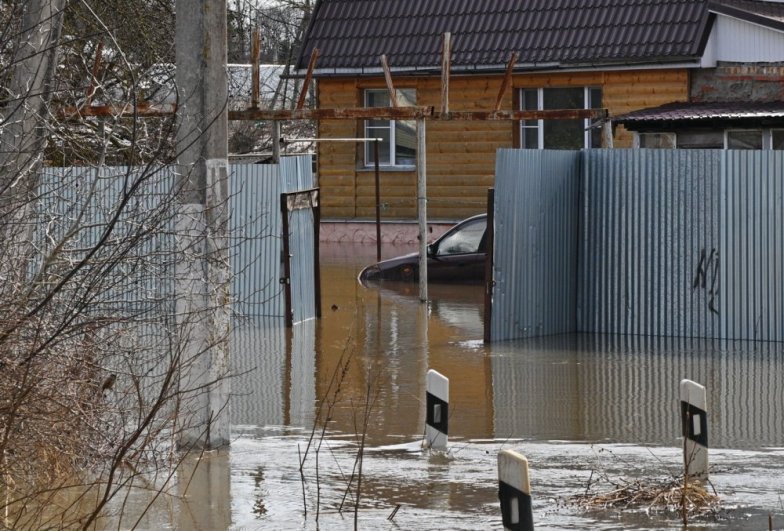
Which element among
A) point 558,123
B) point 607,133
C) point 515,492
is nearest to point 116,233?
point 515,492

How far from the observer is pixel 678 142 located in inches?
881

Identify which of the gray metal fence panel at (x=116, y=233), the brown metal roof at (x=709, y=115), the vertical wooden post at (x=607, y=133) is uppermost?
the brown metal roof at (x=709, y=115)

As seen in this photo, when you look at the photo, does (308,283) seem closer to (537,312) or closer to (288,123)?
(537,312)

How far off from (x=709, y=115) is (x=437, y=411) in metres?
13.6

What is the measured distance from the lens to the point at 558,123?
28.0m

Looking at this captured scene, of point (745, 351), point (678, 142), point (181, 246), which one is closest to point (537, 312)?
point (745, 351)

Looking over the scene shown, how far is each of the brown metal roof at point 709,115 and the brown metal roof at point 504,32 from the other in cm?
209

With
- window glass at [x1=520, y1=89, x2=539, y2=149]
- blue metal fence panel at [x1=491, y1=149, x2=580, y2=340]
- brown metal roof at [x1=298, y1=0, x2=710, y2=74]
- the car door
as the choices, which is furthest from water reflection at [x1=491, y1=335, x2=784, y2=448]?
window glass at [x1=520, y1=89, x2=539, y2=149]

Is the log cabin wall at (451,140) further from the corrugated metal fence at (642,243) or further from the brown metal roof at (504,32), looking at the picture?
the corrugated metal fence at (642,243)

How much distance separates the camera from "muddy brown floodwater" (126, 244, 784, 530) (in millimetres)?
7691

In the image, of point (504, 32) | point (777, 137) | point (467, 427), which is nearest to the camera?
point (467, 427)

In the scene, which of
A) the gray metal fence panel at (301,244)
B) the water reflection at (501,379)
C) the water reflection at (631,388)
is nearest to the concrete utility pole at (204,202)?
the water reflection at (501,379)

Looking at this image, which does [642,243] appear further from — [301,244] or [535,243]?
[301,244]

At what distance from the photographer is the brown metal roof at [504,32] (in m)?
25.6
